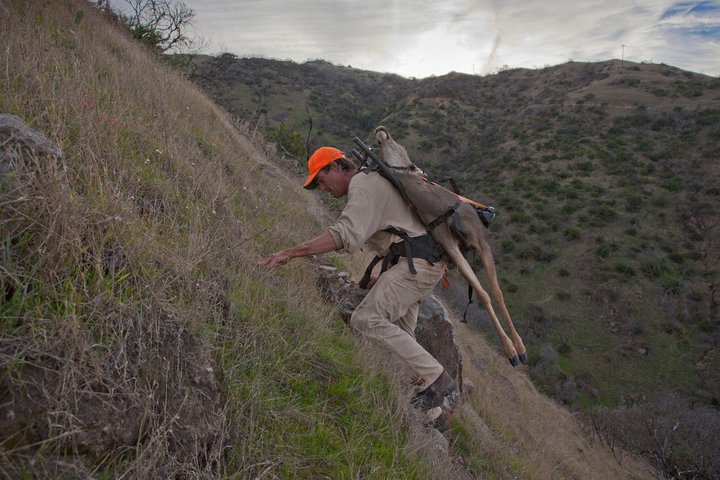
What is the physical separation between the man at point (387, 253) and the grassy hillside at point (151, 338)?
0.28 metres

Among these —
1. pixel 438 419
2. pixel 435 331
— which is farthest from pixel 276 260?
pixel 435 331

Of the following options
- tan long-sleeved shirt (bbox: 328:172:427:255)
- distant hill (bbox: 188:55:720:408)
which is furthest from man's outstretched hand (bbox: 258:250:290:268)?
distant hill (bbox: 188:55:720:408)

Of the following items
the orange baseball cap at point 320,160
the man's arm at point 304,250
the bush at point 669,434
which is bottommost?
the bush at point 669,434

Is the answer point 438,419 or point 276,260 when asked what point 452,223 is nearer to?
point 276,260

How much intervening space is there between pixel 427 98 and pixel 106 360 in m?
57.4

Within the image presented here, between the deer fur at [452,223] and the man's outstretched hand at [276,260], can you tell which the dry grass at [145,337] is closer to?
the man's outstretched hand at [276,260]

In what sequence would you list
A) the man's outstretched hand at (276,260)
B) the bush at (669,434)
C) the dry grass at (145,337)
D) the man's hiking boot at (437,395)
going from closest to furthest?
1. the dry grass at (145,337)
2. the man's outstretched hand at (276,260)
3. the man's hiking boot at (437,395)
4. the bush at (669,434)

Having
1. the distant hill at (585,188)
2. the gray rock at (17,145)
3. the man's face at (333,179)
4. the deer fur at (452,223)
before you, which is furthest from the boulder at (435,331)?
the distant hill at (585,188)

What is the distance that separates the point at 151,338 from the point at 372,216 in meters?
1.92

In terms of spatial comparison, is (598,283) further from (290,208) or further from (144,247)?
(144,247)

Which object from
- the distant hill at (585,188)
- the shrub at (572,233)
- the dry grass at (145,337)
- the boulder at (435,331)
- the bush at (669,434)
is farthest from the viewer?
the shrub at (572,233)

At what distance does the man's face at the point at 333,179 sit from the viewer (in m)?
3.57

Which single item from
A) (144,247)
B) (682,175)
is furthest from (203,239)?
(682,175)

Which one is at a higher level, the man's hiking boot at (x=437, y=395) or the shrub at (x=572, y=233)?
the shrub at (x=572, y=233)
